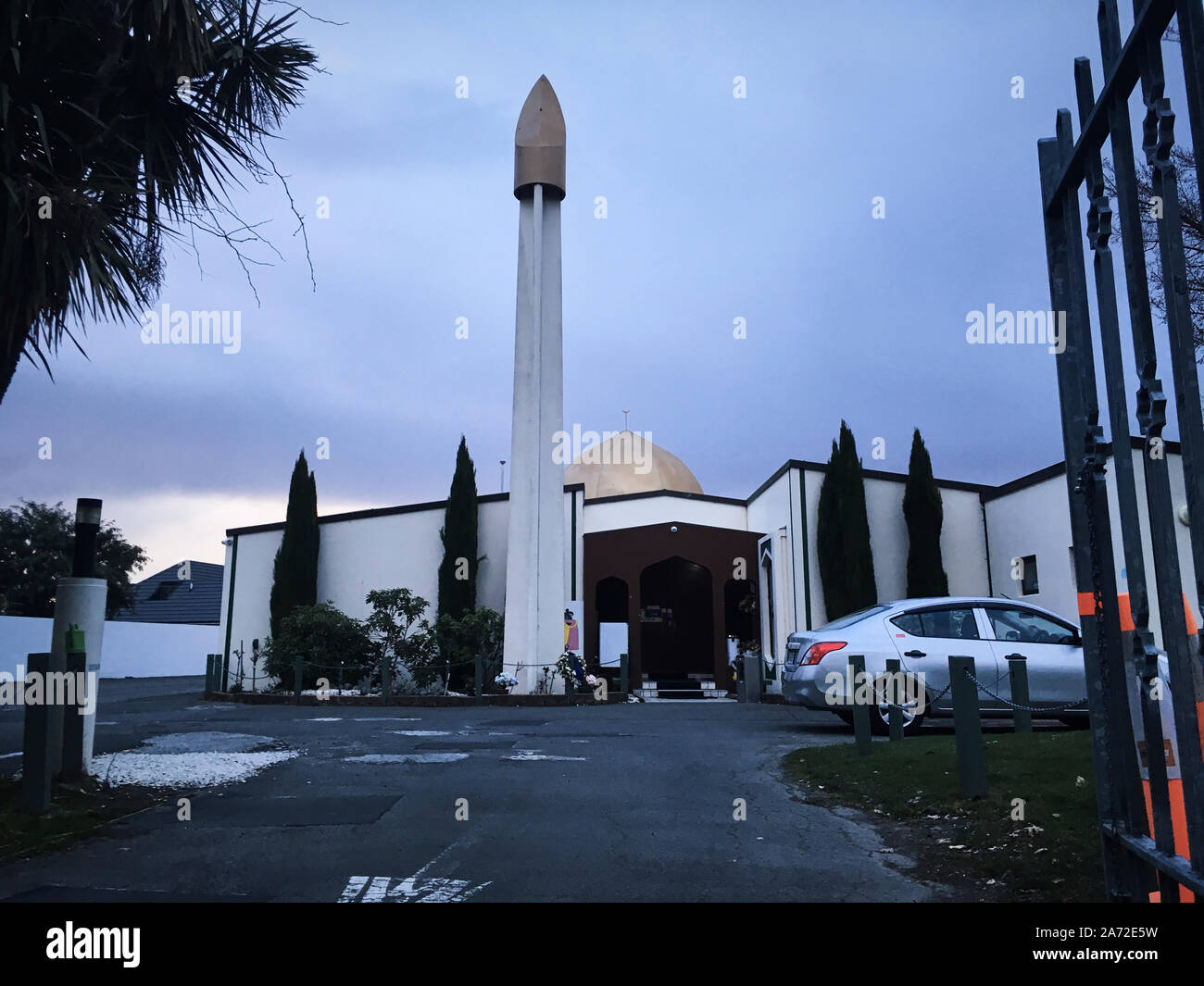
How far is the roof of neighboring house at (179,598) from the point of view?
170 ft

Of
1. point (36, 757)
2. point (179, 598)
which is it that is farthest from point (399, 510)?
point (179, 598)

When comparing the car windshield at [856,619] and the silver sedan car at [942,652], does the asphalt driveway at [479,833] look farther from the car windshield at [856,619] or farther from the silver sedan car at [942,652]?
the car windshield at [856,619]

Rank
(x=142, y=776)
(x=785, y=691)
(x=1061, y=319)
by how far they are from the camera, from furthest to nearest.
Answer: (x=785, y=691), (x=142, y=776), (x=1061, y=319)

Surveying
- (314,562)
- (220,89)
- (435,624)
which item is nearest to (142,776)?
(220,89)

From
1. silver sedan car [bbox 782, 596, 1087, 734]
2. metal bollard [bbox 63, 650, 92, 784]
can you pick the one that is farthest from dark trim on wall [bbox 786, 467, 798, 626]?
metal bollard [bbox 63, 650, 92, 784]

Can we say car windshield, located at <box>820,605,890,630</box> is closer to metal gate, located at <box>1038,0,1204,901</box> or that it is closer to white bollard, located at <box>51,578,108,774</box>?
white bollard, located at <box>51,578,108,774</box>

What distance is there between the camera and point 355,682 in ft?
75.9

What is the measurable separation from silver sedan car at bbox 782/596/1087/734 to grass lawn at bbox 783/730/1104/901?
6.22ft

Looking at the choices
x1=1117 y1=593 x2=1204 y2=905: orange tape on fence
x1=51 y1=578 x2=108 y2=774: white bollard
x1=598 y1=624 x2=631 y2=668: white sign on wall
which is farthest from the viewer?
x1=598 y1=624 x2=631 y2=668: white sign on wall

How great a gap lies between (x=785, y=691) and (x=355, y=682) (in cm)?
1372

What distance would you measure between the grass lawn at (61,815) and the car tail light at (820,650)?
743 cm

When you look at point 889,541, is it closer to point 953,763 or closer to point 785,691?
point 785,691

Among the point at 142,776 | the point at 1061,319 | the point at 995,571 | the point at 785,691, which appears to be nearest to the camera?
the point at 1061,319

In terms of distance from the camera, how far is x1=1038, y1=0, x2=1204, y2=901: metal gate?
2.65m
